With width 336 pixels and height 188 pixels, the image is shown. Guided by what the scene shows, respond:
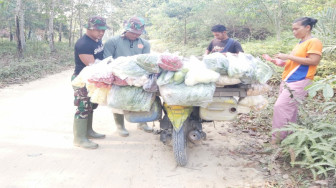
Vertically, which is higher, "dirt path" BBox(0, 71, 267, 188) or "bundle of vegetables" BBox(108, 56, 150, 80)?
"bundle of vegetables" BBox(108, 56, 150, 80)

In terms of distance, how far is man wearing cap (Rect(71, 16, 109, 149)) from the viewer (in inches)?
149

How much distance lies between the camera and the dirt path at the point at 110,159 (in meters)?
3.05

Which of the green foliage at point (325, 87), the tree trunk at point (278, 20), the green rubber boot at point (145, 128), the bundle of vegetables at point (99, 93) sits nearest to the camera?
the green foliage at point (325, 87)

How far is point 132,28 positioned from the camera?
405cm

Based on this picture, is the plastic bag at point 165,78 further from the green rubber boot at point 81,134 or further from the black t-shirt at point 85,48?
the green rubber boot at point 81,134

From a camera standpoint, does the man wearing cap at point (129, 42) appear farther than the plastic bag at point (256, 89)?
Yes

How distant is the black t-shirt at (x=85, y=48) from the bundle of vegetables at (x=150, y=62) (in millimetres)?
1126

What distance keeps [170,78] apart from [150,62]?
294 mm

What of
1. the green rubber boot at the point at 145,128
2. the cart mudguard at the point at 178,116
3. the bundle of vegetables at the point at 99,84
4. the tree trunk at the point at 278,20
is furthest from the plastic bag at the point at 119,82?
the tree trunk at the point at 278,20

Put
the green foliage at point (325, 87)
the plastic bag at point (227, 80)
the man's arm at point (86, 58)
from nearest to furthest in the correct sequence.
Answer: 1. the green foliage at point (325, 87)
2. the plastic bag at point (227, 80)
3. the man's arm at point (86, 58)

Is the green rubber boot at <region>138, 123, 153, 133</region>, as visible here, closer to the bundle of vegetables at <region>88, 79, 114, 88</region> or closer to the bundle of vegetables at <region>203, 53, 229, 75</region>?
the bundle of vegetables at <region>88, 79, 114, 88</region>

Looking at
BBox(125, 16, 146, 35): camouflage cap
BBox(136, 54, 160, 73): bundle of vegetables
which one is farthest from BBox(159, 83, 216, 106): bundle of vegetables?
BBox(125, 16, 146, 35): camouflage cap

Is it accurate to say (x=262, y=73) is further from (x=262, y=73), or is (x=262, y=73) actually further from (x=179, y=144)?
(x=179, y=144)

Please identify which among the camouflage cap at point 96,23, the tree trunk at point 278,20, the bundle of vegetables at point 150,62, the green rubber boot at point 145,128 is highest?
the tree trunk at point 278,20
